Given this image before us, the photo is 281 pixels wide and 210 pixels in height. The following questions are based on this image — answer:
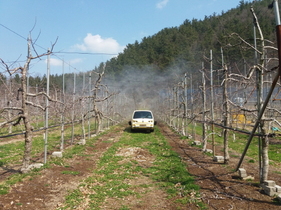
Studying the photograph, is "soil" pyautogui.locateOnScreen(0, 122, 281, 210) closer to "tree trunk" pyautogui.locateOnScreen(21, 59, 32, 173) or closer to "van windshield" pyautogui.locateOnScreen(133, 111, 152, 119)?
"tree trunk" pyautogui.locateOnScreen(21, 59, 32, 173)

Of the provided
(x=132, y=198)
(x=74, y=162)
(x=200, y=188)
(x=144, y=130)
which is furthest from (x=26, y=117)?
(x=144, y=130)

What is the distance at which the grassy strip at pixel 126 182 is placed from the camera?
190 inches

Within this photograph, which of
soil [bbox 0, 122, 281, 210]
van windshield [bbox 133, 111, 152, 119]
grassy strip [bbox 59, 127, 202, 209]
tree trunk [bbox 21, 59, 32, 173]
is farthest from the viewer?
van windshield [bbox 133, 111, 152, 119]

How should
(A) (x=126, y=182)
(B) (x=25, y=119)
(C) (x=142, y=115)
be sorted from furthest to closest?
(C) (x=142, y=115) → (B) (x=25, y=119) → (A) (x=126, y=182)

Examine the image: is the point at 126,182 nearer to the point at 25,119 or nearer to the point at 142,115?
the point at 25,119

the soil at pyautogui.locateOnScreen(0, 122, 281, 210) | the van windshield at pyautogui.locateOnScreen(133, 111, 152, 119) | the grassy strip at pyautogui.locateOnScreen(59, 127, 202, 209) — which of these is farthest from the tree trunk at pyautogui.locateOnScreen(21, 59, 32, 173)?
the van windshield at pyautogui.locateOnScreen(133, 111, 152, 119)

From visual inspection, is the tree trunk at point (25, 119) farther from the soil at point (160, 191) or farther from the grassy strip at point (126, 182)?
the grassy strip at point (126, 182)

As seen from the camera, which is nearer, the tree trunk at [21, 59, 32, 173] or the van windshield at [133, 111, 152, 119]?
the tree trunk at [21, 59, 32, 173]

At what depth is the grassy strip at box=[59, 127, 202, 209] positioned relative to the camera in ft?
15.9

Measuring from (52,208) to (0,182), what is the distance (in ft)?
6.98

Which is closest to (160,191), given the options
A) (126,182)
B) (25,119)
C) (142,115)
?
(126,182)

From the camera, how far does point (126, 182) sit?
237 inches

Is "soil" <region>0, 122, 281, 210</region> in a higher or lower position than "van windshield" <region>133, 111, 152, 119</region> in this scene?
lower

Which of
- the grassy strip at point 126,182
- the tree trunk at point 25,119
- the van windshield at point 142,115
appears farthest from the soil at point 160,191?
the van windshield at point 142,115
